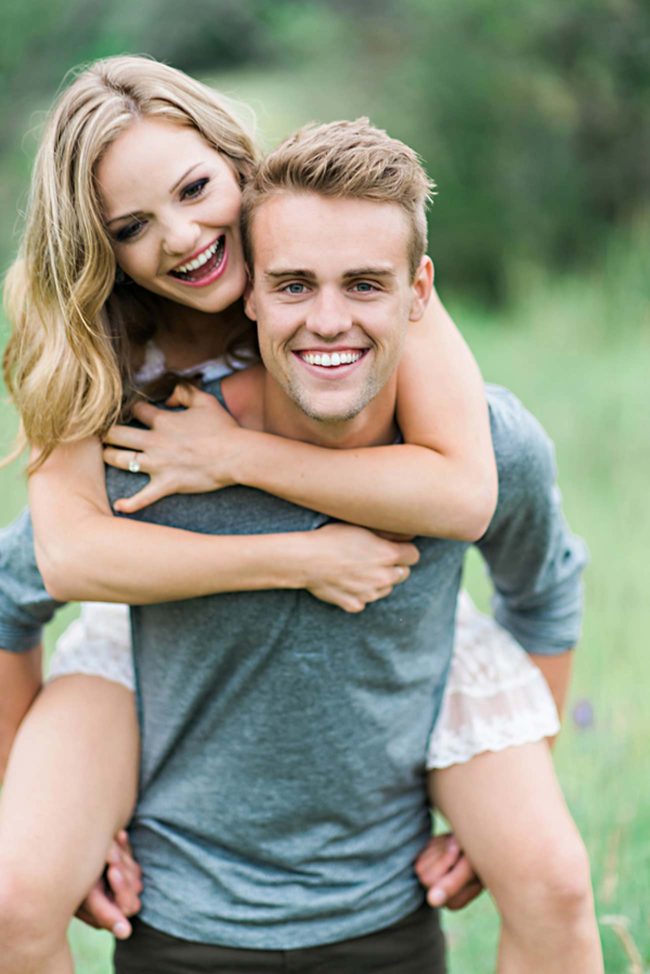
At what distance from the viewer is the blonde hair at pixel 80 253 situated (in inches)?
94.5

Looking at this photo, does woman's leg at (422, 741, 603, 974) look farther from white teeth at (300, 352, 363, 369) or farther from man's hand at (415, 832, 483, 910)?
white teeth at (300, 352, 363, 369)

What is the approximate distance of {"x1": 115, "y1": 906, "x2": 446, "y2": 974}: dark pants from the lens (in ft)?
8.34

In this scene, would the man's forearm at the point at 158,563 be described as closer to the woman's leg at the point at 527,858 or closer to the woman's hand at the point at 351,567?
the woman's hand at the point at 351,567

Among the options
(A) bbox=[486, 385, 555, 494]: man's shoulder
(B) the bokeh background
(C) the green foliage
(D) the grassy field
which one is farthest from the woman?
(C) the green foliage

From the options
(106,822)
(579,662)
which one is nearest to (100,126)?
(106,822)

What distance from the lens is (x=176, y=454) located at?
242 cm

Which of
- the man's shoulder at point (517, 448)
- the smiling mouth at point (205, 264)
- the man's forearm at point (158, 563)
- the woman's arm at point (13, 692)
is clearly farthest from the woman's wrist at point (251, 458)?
the woman's arm at point (13, 692)

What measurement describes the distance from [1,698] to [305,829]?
25.9 inches

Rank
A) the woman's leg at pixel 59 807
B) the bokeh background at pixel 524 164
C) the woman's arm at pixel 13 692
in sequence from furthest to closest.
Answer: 1. the bokeh background at pixel 524 164
2. the woman's arm at pixel 13 692
3. the woman's leg at pixel 59 807

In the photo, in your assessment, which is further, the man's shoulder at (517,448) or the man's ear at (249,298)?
the man's shoulder at (517,448)

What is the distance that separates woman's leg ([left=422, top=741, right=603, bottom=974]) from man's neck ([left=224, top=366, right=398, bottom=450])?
25.9 inches

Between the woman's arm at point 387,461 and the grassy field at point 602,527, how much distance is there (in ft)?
3.78

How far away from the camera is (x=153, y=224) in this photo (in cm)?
246

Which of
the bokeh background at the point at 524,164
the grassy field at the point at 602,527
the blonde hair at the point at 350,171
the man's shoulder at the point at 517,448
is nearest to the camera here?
the blonde hair at the point at 350,171
